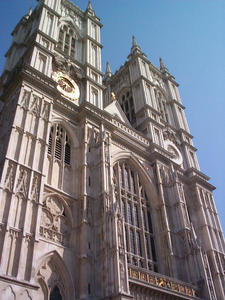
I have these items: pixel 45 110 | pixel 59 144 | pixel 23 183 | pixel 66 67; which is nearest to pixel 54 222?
pixel 23 183

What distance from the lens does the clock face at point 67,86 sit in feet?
88.6

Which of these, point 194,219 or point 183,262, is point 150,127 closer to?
point 194,219

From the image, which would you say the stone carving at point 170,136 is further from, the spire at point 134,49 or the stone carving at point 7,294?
the stone carving at point 7,294

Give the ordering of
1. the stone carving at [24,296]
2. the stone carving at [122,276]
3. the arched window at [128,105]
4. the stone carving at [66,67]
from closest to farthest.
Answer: the stone carving at [24,296] → the stone carving at [122,276] → the stone carving at [66,67] → the arched window at [128,105]

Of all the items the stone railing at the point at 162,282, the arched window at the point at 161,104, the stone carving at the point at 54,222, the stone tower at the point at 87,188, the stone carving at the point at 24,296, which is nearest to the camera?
the stone carving at the point at 24,296

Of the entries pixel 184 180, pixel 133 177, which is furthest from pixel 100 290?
pixel 184 180

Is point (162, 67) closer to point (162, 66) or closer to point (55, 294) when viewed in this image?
point (162, 66)

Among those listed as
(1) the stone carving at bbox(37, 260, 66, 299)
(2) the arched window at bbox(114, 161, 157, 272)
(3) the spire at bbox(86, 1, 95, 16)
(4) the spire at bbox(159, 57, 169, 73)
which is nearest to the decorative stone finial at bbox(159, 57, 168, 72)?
(4) the spire at bbox(159, 57, 169, 73)

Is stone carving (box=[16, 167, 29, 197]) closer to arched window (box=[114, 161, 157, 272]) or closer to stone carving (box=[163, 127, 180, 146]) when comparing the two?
arched window (box=[114, 161, 157, 272])

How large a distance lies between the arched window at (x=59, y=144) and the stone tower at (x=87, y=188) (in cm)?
7

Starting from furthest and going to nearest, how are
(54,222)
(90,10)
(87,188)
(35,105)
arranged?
(90,10), (35,105), (87,188), (54,222)

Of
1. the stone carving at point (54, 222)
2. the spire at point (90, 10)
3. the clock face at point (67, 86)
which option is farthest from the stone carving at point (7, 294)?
the spire at point (90, 10)

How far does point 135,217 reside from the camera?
80.7 ft

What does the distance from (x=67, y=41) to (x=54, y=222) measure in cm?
2044
